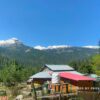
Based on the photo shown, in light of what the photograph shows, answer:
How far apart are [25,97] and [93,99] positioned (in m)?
10.9

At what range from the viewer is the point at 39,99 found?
33938 millimetres

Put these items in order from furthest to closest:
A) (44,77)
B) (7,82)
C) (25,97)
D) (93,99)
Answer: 1. (7,82)
2. (44,77)
3. (25,97)
4. (93,99)

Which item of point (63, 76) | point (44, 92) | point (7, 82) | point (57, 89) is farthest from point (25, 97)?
point (7, 82)

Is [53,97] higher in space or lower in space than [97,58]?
lower

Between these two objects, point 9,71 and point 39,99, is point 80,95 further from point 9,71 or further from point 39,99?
point 9,71

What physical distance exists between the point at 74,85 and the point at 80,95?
58.0 feet

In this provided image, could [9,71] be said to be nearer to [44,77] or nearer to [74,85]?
[44,77]

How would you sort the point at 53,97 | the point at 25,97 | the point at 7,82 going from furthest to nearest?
the point at 7,82, the point at 25,97, the point at 53,97

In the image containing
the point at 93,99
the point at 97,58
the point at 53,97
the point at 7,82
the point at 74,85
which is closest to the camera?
the point at 93,99

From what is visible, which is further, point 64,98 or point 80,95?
point 64,98

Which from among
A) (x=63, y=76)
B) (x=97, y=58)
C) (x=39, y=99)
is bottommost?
(x=39, y=99)

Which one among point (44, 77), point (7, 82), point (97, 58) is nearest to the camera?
point (97, 58)

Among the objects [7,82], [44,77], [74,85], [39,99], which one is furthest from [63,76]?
[7,82]

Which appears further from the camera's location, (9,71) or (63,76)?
(9,71)
